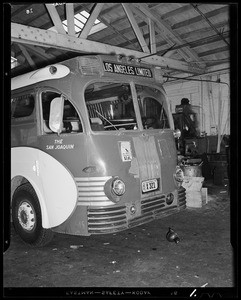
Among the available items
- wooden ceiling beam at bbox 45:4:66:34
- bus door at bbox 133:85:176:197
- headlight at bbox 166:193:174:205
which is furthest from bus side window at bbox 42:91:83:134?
wooden ceiling beam at bbox 45:4:66:34

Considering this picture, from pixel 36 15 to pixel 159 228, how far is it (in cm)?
821

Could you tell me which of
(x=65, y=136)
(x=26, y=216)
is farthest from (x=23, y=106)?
(x=26, y=216)

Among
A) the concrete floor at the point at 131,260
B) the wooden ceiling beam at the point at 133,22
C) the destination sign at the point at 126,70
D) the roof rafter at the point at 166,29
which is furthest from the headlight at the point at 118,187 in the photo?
the roof rafter at the point at 166,29

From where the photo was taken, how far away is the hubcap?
4617 mm

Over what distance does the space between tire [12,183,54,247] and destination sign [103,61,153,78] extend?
226 cm

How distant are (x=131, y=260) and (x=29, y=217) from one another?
1746 millimetres

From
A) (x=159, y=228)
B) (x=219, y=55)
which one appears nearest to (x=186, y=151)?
(x=219, y=55)

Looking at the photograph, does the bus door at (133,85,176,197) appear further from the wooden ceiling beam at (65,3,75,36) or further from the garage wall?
the garage wall

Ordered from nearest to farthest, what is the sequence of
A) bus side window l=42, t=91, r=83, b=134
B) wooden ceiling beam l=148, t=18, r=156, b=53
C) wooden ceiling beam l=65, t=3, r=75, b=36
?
bus side window l=42, t=91, r=83, b=134, wooden ceiling beam l=65, t=3, r=75, b=36, wooden ceiling beam l=148, t=18, r=156, b=53

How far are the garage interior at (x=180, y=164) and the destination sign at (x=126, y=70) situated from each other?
0.27 metres

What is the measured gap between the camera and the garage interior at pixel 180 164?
11.7 ft

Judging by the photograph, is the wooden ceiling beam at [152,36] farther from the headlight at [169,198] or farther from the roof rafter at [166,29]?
the headlight at [169,198]
